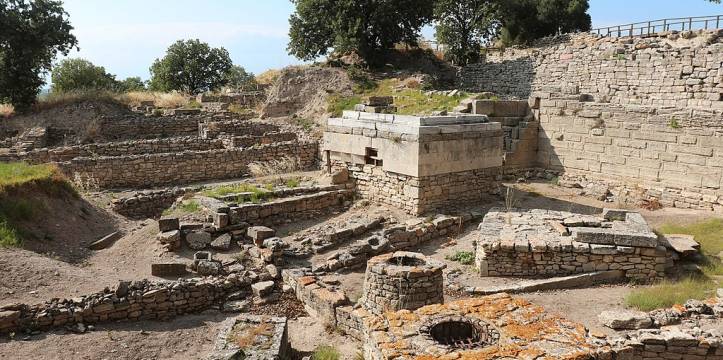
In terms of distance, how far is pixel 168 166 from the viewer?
17094 mm

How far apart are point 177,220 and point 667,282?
29.4ft

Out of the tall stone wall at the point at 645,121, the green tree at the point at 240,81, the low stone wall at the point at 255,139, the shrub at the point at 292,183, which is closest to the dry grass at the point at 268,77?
the green tree at the point at 240,81

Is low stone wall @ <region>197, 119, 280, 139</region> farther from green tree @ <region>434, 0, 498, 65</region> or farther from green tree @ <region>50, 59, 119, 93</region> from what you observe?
green tree @ <region>50, 59, 119, 93</region>

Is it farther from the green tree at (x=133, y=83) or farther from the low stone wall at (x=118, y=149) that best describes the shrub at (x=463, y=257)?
the green tree at (x=133, y=83)

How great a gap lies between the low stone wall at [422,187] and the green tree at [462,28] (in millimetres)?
20458

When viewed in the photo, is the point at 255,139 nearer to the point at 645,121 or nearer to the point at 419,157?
the point at 419,157

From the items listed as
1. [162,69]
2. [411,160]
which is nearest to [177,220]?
[411,160]

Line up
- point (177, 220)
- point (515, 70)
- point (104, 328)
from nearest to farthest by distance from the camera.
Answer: point (104, 328) < point (177, 220) < point (515, 70)

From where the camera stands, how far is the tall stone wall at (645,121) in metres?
12.8

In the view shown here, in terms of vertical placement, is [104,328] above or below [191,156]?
below

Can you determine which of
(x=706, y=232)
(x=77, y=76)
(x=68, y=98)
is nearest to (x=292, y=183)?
(x=706, y=232)

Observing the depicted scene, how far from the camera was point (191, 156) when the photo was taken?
56.9ft

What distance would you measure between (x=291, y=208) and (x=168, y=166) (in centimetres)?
674

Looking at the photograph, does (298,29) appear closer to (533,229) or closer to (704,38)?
(704,38)
